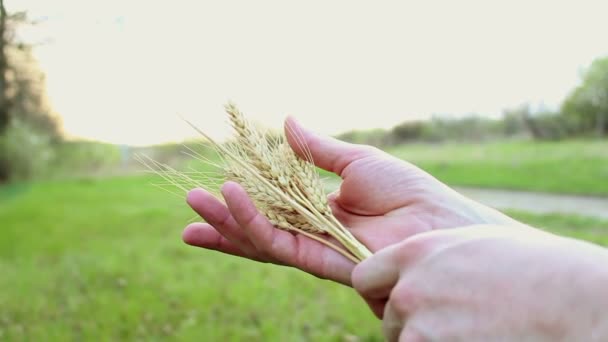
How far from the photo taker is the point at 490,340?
40.8 inches

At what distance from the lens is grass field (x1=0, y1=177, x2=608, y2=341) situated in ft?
12.0

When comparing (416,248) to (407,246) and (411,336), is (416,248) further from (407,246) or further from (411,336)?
(411,336)

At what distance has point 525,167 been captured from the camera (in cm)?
1181

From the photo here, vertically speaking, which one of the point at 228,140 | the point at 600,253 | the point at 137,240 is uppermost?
the point at 228,140

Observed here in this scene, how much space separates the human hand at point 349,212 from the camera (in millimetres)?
1702

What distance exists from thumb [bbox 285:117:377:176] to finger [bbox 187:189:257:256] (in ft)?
1.33

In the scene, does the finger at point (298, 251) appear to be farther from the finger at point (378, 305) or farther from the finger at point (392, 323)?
the finger at point (392, 323)

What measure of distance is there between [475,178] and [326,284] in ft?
26.6

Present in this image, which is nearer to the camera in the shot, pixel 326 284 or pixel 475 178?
pixel 326 284

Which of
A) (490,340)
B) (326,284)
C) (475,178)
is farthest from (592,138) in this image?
(490,340)

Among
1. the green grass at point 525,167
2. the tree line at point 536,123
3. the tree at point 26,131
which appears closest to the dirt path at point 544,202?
the green grass at point 525,167

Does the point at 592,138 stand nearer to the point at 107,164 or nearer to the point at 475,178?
the point at 475,178

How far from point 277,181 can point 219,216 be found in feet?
0.83

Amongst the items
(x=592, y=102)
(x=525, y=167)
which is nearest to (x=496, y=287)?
(x=525, y=167)
